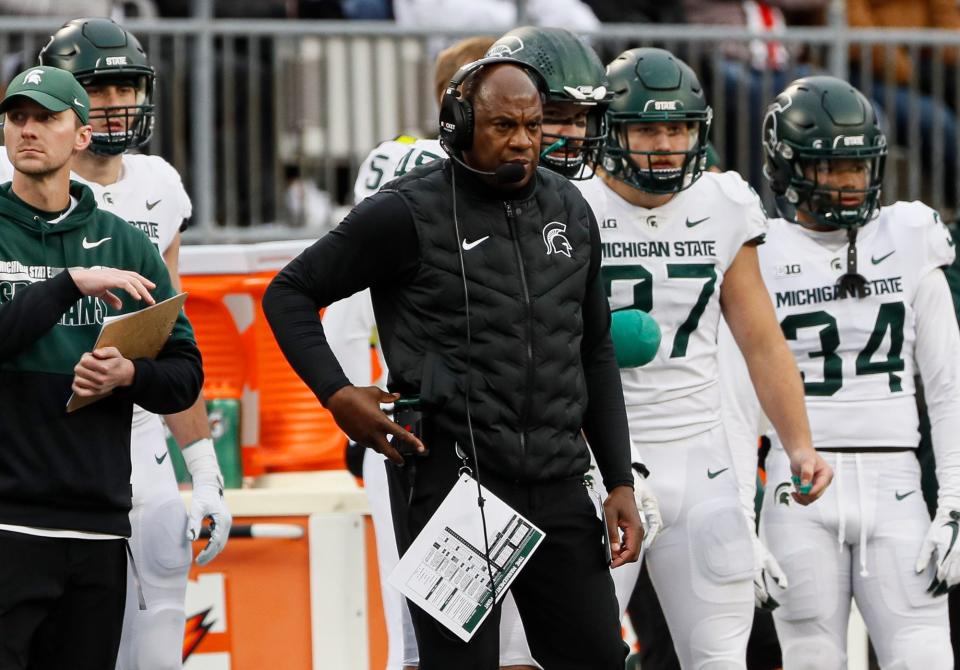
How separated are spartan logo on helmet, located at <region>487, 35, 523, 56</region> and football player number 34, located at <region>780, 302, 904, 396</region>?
1306 millimetres

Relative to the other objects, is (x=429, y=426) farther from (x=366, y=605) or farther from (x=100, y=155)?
(x=366, y=605)

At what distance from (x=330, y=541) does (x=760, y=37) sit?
4.31 metres

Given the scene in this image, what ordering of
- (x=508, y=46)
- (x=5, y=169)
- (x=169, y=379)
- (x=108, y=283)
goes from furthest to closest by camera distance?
(x=5, y=169)
(x=508, y=46)
(x=169, y=379)
(x=108, y=283)

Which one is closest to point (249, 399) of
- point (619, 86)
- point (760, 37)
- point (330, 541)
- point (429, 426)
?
point (330, 541)

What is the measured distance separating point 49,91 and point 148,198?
0.92m

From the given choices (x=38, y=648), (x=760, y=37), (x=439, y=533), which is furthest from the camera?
(x=760, y=37)

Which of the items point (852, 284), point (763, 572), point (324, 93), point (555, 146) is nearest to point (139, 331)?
point (555, 146)

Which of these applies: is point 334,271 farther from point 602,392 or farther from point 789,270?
point 789,270

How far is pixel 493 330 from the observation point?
3834 mm

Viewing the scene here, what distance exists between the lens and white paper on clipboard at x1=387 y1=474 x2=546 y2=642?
3791mm

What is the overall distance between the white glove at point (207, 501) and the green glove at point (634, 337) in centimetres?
122

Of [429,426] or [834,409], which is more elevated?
[429,426]

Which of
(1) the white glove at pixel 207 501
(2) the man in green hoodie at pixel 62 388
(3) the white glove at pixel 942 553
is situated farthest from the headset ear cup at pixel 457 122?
(3) the white glove at pixel 942 553

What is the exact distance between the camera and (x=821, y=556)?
5.09m
